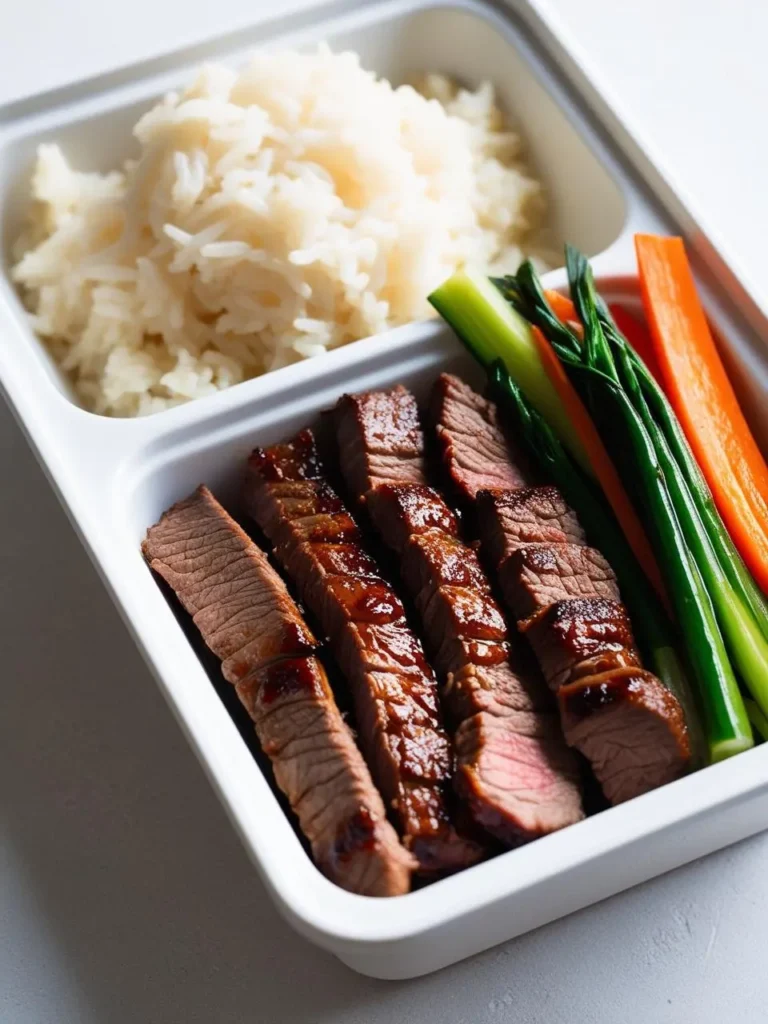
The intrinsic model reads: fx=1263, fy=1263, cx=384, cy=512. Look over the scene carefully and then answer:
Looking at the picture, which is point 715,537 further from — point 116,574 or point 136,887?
point 136,887

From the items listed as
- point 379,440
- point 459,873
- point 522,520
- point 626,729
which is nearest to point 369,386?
point 379,440

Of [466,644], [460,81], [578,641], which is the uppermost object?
[460,81]

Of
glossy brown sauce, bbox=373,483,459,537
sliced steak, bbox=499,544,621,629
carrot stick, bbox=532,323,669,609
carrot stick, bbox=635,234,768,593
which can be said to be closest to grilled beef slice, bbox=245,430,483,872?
glossy brown sauce, bbox=373,483,459,537

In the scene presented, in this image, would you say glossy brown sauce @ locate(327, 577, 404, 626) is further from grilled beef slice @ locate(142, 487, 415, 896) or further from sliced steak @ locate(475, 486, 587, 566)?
sliced steak @ locate(475, 486, 587, 566)

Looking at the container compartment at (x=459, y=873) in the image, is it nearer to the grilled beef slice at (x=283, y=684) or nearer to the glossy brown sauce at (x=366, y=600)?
the grilled beef slice at (x=283, y=684)

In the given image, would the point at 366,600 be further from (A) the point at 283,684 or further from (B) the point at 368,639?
(A) the point at 283,684

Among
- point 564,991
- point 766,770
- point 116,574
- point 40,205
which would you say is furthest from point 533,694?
point 40,205
